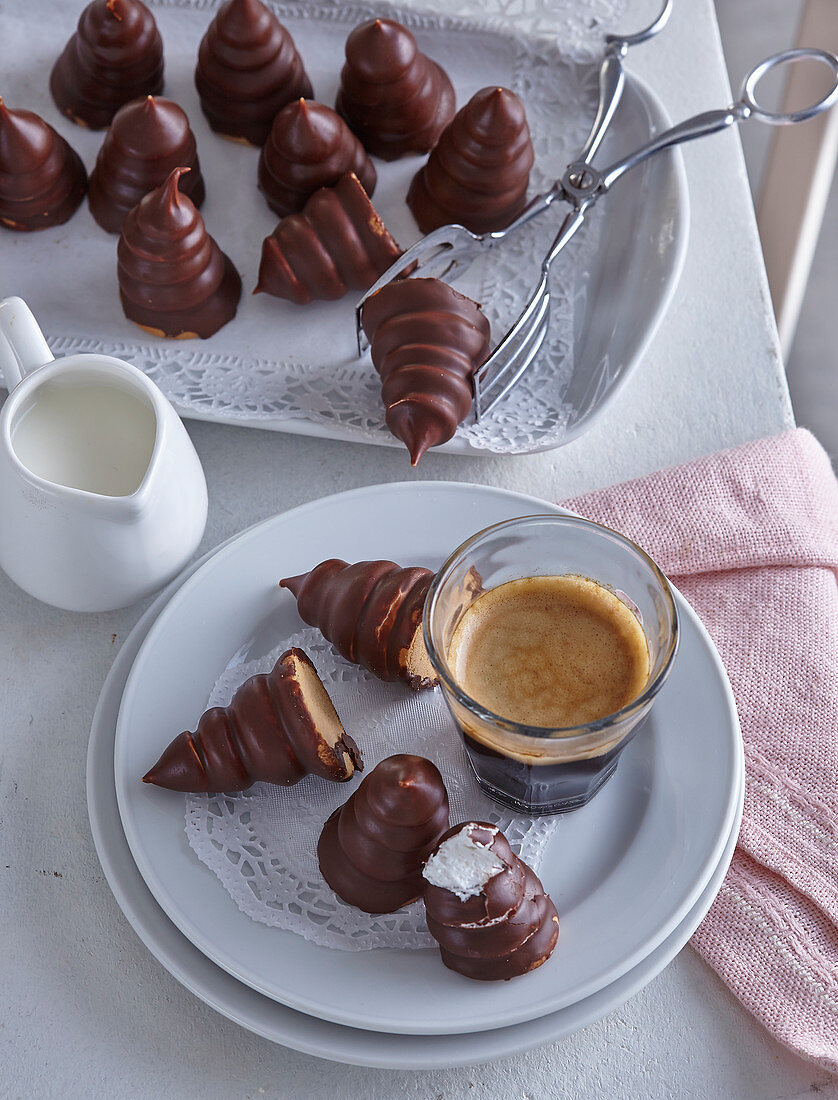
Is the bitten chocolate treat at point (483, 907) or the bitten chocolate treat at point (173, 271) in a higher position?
the bitten chocolate treat at point (173, 271)

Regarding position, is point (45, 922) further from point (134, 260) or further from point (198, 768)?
point (134, 260)

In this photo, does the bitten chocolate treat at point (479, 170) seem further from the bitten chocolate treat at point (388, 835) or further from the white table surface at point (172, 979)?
the bitten chocolate treat at point (388, 835)

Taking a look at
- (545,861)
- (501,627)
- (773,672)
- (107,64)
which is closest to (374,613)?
(501,627)

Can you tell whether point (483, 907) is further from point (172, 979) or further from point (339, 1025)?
point (172, 979)

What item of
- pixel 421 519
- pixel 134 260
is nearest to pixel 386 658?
pixel 421 519

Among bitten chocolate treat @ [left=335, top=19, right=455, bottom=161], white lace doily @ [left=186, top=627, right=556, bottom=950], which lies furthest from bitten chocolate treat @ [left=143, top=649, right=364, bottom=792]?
bitten chocolate treat @ [left=335, top=19, right=455, bottom=161]

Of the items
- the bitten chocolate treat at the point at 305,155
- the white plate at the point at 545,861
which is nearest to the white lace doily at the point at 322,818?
the white plate at the point at 545,861
